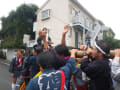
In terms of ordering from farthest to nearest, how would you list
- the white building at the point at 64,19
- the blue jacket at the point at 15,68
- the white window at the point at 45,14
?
the white window at the point at 45,14 → the white building at the point at 64,19 → the blue jacket at the point at 15,68

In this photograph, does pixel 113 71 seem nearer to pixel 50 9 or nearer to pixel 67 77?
pixel 67 77

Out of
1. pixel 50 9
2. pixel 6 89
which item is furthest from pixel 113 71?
pixel 50 9

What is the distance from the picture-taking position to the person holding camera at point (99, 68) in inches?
71.0

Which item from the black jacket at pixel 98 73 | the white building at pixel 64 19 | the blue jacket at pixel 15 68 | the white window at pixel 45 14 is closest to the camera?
the black jacket at pixel 98 73

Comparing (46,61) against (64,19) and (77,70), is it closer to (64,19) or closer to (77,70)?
(77,70)

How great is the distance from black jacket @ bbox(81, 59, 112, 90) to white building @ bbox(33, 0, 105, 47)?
1166 centimetres

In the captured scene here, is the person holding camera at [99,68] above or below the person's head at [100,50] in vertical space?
below

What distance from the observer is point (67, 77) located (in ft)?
5.90

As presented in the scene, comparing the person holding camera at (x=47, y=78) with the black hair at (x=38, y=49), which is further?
the black hair at (x=38, y=49)

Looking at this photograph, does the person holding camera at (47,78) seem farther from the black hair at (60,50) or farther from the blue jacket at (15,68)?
the blue jacket at (15,68)

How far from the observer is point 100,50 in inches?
73.4

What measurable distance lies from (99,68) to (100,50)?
0.82 ft

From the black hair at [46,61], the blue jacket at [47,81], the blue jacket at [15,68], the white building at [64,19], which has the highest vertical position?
the white building at [64,19]

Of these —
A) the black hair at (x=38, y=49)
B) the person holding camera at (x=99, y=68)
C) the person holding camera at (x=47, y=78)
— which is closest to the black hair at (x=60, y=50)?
the person holding camera at (x=99, y=68)
